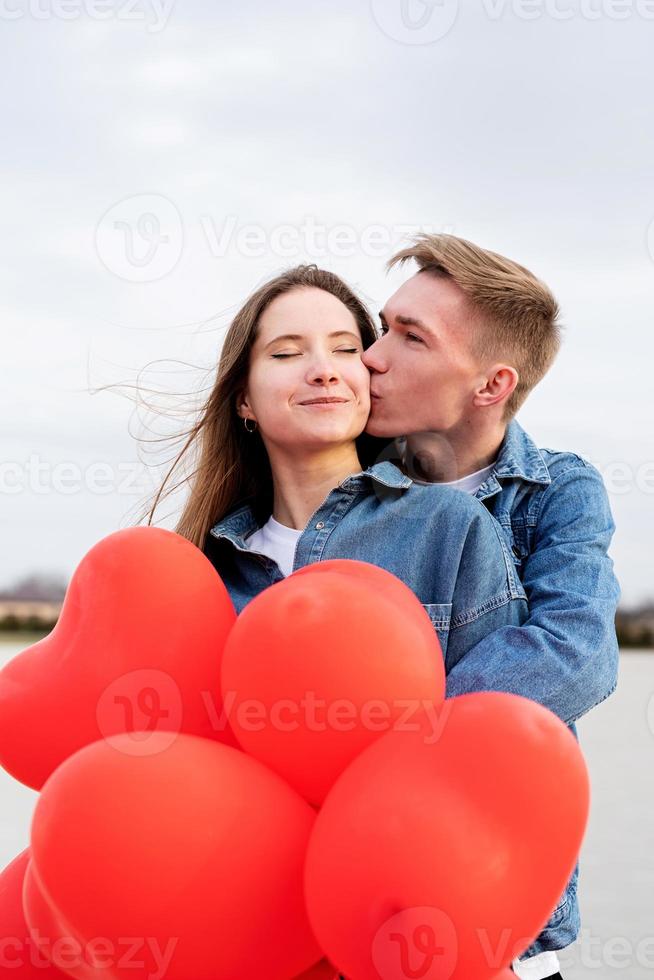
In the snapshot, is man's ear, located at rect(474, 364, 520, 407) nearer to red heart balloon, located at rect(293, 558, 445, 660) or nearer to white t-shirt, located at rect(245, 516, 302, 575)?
white t-shirt, located at rect(245, 516, 302, 575)

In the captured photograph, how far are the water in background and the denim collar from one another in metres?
0.94

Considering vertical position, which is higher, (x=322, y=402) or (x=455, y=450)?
(x=322, y=402)

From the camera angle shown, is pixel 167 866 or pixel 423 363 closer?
pixel 167 866

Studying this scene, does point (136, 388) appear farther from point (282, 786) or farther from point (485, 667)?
point (282, 786)

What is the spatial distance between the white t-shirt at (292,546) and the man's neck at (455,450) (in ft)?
0.07

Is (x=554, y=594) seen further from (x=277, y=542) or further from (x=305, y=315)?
(x=305, y=315)

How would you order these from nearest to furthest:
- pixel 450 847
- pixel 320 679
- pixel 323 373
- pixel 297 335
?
pixel 450 847 < pixel 320 679 < pixel 323 373 < pixel 297 335

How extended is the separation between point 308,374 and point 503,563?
2.23 ft

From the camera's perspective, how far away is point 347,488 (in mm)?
2629

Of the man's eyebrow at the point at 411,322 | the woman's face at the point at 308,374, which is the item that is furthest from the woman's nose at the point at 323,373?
the man's eyebrow at the point at 411,322

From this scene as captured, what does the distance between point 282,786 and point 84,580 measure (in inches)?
22.9

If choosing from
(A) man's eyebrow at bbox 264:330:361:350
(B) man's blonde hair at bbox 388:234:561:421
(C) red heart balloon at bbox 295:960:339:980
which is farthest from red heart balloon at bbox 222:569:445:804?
(B) man's blonde hair at bbox 388:234:561:421

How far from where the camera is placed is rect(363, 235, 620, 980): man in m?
2.46

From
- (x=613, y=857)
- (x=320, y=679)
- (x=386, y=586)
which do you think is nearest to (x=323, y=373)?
(x=386, y=586)
